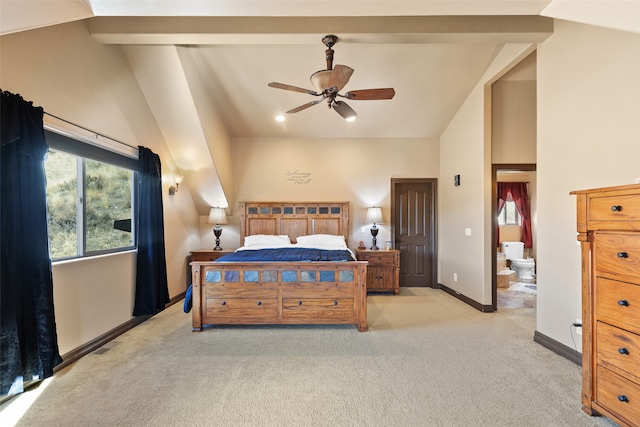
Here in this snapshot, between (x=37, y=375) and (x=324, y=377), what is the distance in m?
2.26

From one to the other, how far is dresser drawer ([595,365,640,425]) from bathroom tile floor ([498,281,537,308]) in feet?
8.59

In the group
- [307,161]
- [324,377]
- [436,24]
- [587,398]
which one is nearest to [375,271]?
[307,161]

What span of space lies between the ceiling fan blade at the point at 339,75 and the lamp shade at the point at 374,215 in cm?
285

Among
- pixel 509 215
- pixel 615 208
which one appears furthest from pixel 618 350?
pixel 509 215

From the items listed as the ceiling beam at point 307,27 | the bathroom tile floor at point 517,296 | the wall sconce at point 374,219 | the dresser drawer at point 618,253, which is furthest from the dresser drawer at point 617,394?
the wall sconce at point 374,219

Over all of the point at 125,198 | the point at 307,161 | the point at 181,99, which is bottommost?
the point at 125,198

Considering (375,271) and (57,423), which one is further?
(375,271)

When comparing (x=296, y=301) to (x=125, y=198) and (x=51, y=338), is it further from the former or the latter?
(x=125, y=198)

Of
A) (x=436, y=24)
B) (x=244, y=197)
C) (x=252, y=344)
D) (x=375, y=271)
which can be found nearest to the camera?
(x=436, y=24)

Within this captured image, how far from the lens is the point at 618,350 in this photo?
1.71 metres

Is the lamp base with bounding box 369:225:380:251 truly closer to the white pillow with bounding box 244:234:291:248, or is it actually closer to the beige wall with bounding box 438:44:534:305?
the beige wall with bounding box 438:44:534:305

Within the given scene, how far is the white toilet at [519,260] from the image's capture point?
6.17 m

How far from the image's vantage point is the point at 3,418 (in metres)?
1.89

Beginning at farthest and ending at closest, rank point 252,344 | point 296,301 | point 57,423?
point 296,301 < point 252,344 < point 57,423
